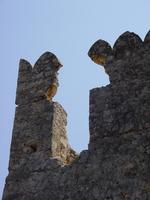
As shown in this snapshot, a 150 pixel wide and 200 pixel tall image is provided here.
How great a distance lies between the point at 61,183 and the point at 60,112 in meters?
1.58

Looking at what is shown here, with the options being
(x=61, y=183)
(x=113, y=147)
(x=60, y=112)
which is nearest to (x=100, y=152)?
(x=113, y=147)

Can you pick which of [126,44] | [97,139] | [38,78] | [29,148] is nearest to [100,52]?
[126,44]

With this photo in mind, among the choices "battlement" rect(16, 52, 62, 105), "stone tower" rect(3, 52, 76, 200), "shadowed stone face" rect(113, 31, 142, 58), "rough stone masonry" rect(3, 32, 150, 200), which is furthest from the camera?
"battlement" rect(16, 52, 62, 105)

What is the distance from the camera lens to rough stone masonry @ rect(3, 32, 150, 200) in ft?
23.1

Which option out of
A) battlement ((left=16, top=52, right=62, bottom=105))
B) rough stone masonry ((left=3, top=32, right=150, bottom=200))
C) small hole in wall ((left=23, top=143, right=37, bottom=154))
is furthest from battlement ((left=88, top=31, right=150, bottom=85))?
small hole in wall ((left=23, top=143, right=37, bottom=154))

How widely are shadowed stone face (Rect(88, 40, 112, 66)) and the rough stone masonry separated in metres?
0.02

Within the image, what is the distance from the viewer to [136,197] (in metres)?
6.68

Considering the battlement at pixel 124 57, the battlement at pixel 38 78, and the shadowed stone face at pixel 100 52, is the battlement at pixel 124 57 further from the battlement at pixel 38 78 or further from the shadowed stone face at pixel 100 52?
the battlement at pixel 38 78

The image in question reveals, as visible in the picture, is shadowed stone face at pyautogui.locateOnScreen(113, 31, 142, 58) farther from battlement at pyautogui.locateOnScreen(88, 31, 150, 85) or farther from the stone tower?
the stone tower

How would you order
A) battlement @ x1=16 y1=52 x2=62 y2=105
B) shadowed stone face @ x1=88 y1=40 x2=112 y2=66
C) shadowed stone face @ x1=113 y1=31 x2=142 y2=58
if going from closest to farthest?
shadowed stone face @ x1=113 y1=31 x2=142 y2=58
shadowed stone face @ x1=88 y1=40 x2=112 y2=66
battlement @ x1=16 y1=52 x2=62 y2=105

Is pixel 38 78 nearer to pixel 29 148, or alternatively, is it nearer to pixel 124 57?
pixel 29 148

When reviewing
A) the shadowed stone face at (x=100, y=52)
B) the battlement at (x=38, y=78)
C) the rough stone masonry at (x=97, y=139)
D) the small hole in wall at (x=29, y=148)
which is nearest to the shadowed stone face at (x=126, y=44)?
the rough stone masonry at (x=97, y=139)

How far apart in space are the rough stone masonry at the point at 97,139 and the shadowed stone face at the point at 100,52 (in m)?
0.02

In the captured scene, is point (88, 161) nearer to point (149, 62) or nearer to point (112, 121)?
point (112, 121)
